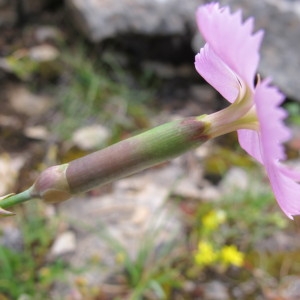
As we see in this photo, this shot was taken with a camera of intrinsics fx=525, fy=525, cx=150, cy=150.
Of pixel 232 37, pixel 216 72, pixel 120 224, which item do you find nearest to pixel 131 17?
pixel 120 224

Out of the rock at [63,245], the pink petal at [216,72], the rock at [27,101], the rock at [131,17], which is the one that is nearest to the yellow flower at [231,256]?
the rock at [63,245]

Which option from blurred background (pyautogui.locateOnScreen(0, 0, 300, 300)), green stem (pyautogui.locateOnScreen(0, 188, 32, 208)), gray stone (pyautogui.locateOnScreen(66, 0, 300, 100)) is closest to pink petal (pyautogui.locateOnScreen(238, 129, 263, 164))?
green stem (pyautogui.locateOnScreen(0, 188, 32, 208))

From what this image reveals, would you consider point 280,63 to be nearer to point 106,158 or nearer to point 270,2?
point 270,2

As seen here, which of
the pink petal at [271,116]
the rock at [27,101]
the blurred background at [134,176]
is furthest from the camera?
the rock at [27,101]

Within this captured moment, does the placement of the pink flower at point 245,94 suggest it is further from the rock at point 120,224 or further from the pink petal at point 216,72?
the rock at point 120,224

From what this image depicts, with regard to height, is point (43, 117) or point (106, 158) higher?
point (106, 158)

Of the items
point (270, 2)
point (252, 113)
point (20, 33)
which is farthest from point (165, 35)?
point (252, 113)

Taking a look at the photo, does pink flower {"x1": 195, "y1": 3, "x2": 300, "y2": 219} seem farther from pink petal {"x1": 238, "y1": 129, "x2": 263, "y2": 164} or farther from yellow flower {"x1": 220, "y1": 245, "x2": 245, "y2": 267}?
yellow flower {"x1": 220, "y1": 245, "x2": 245, "y2": 267}
